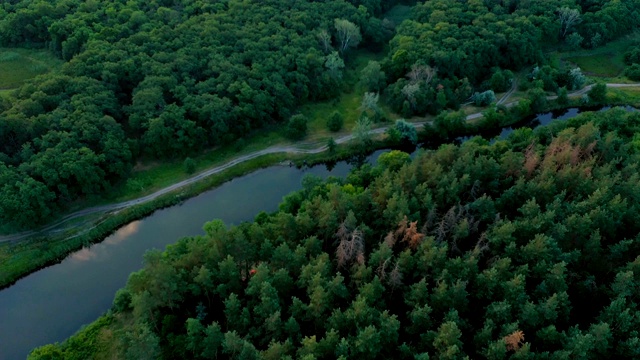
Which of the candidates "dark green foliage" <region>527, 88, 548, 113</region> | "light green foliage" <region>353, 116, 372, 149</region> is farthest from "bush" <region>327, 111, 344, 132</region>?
"dark green foliage" <region>527, 88, 548, 113</region>

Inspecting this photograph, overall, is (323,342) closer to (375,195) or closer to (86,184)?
(375,195)

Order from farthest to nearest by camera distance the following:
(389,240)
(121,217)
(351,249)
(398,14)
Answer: (398,14) < (121,217) < (389,240) < (351,249)

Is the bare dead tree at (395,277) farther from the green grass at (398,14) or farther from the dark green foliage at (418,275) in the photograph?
the green grass at (398,14)

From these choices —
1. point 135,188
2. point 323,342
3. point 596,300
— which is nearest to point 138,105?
point 135,188

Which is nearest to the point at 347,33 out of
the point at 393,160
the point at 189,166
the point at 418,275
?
the point at 393,160

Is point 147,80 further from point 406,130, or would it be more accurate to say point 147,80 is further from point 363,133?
point 406,130
